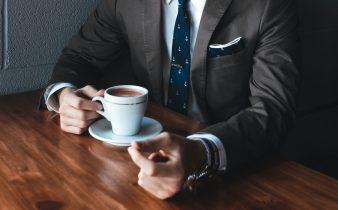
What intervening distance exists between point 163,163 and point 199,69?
587 millimetres

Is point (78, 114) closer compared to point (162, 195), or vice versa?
point (162, 195)

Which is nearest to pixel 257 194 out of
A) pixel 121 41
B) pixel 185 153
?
pixel 185 153

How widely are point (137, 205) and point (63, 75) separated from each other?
2.23 ft

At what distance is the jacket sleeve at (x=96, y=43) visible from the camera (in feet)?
4.97

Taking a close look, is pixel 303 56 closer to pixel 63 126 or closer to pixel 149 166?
pixel 63 126

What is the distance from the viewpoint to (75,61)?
1485 mm

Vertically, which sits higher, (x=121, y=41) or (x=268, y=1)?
(x=268, y=1)

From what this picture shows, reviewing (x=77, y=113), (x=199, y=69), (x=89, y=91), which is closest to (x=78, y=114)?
(x=77, y=113)

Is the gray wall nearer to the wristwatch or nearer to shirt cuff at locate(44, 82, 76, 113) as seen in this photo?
shirt cuff at locate(44, 82, 76, 113)

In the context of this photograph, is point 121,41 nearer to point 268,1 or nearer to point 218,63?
point 218,63

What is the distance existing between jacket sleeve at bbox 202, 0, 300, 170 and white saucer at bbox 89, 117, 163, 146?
0.15 m

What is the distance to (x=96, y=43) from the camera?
1.56 meters

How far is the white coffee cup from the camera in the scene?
1042 millimetres

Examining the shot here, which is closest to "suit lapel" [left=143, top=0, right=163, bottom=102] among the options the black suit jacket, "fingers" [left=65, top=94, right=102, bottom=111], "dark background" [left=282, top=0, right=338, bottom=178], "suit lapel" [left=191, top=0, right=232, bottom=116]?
the black suit jacket
